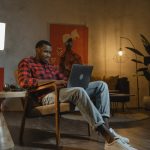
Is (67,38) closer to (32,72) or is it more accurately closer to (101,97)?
(32,72)

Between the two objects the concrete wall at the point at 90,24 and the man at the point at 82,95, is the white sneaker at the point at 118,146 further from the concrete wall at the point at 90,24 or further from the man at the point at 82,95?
the concrete wall at the point at 90,24

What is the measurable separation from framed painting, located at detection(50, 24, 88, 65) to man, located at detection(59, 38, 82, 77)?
0.23ft

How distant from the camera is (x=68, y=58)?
6789mm

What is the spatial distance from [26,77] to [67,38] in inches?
155

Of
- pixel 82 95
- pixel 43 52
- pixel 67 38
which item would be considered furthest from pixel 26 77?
pixel 67 38

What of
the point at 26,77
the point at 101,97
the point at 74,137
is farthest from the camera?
the point at 74,137

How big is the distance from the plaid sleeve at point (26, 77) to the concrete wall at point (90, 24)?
11.5ft

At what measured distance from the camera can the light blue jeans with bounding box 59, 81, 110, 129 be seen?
2.50 metres

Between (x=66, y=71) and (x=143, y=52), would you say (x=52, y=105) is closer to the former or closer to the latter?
(x=66, y=71)

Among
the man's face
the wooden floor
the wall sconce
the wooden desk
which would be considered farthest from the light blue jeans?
the wall sconce

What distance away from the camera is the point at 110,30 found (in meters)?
7.14

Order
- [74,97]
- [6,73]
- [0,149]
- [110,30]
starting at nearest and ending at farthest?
[0,149] < [74,97] < [6,73] < [110,30]

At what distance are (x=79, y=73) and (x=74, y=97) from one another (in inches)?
9.7

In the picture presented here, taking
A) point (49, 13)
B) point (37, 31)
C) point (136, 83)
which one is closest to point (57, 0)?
point (49, 13)
